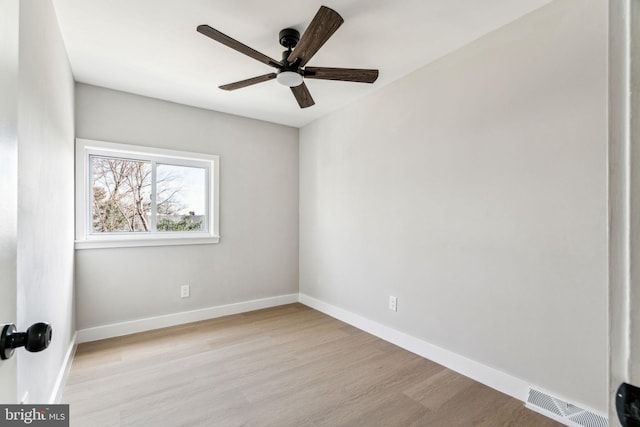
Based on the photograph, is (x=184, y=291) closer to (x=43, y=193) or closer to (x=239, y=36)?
(x=43, y=193)

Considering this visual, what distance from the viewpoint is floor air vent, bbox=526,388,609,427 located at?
63.4 inches

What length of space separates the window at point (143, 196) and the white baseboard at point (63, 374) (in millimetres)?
845

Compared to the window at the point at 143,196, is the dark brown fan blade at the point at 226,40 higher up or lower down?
higher up

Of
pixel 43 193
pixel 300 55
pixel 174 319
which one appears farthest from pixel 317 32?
pixel 174 319

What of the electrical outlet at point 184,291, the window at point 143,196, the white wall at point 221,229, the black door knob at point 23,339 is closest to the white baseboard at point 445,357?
the white wall at point 221,229

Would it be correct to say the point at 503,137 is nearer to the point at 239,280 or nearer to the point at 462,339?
the point at 462,339

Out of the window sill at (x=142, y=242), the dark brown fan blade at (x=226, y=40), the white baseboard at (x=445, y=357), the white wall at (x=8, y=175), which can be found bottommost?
the white baseboard at (x=445, y=357)

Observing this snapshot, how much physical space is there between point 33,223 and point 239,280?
7.69 ft

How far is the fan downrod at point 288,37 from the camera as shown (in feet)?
6.60

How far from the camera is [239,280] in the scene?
11.9 feet

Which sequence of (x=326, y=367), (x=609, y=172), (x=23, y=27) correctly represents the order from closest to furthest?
(x=609, y=172) → (x=23, y=27) → (x=326, y=367)

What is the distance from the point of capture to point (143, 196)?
10.4 ft

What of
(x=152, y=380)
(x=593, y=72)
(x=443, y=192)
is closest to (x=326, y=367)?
(x=152, y=380)

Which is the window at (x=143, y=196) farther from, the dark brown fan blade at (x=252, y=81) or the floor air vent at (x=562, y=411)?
the floor air vent at (x=562, y=411)
